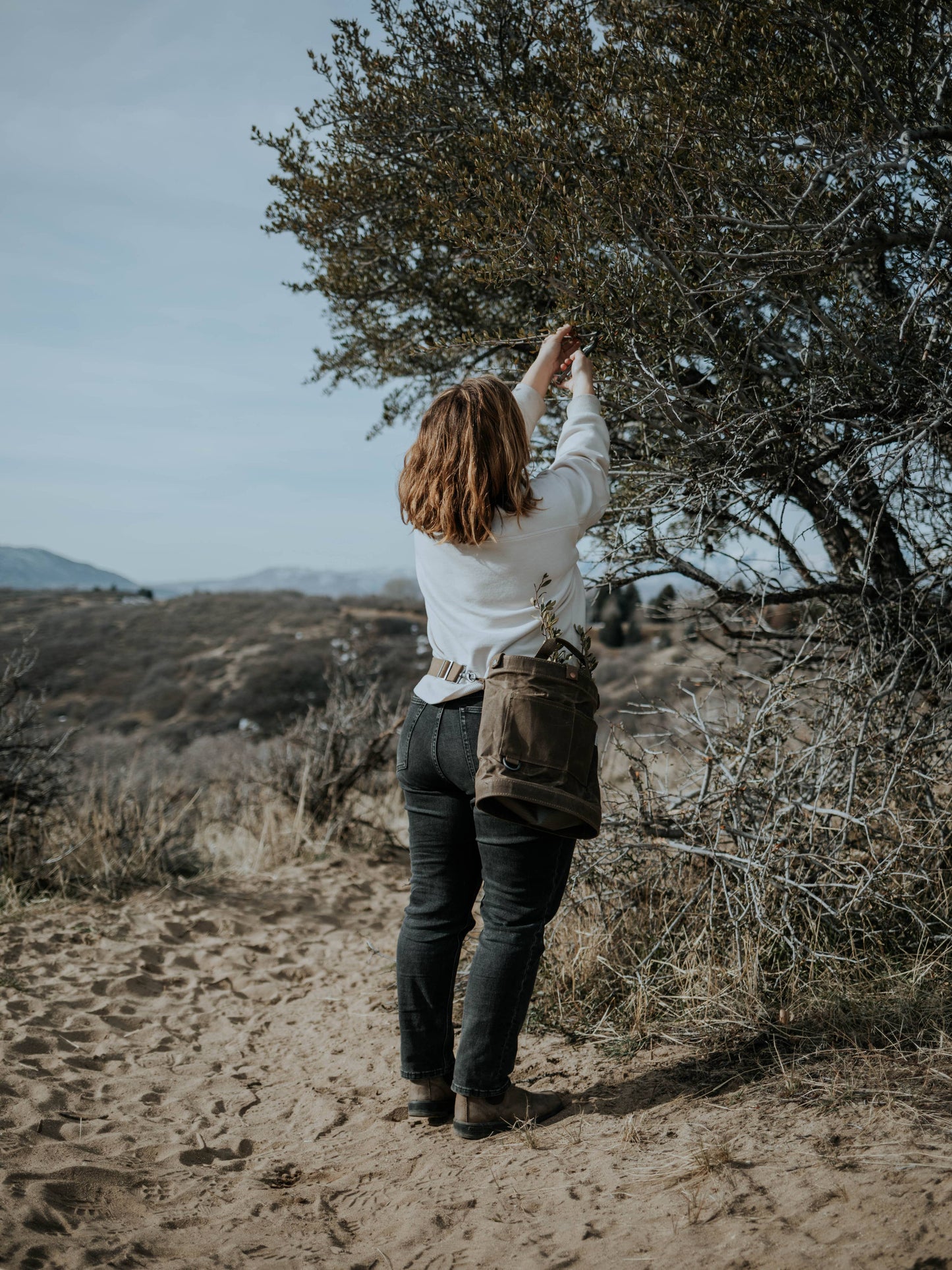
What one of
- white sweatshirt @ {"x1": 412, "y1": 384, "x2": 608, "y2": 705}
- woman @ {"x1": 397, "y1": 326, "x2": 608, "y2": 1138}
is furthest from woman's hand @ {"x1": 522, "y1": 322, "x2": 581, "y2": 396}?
white sweatshirt @ {"x1": 412, "y1": 384, "x2": 608, "y2": 705}

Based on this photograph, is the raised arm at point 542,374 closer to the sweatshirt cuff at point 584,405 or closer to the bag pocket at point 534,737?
the sweatshirt cuff at point 584,405

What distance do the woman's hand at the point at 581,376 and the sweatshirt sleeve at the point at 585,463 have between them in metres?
0.09

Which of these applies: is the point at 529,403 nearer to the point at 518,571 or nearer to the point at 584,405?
the point at 584,405

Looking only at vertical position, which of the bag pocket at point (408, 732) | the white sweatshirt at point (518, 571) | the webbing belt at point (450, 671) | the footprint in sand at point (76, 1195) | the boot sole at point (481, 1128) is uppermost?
the white sweatshirt at point (518, 571)

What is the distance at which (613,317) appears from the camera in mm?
3176

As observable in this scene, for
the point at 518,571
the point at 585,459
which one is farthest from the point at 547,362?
the point at 518,571

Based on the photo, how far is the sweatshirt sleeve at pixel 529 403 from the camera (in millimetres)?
2596

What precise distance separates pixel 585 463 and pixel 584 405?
21cm

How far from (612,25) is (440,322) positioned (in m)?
1.47

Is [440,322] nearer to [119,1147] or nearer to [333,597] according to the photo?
[119,1147]

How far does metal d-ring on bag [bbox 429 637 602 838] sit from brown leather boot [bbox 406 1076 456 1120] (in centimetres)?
93


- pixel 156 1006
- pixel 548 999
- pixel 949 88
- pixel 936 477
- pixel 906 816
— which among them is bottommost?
pixel 156 1006

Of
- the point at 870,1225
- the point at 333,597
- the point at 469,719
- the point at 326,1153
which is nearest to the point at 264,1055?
the point at 326,1153

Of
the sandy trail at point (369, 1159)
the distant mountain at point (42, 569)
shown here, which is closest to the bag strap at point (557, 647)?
the sandy trail at point (369, 1159)
